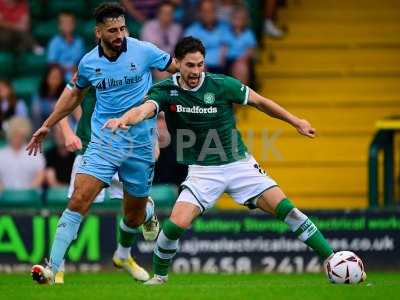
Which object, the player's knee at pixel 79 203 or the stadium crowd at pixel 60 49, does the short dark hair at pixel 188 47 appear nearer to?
the player's knee at pixel 79 203

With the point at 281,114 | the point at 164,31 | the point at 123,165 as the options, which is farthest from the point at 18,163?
the point at 281,114

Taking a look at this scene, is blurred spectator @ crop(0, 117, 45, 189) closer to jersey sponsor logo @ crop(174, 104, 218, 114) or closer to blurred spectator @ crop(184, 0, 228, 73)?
blurred spectator @ crop(184, 0, 228, 73)

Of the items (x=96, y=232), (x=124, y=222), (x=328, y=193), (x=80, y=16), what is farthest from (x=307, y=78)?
(x=124, y=222)

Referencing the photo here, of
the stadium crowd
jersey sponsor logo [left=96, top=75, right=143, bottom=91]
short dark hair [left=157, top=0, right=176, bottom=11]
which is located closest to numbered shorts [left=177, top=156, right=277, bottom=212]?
jersey sponsor logo [left=96, top=75, right=143, bottom=91]

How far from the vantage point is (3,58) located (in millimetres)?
18141

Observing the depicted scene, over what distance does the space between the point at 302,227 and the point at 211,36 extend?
6.64 m

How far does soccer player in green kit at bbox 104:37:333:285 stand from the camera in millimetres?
10664

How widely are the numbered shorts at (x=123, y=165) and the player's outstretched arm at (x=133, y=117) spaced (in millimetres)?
746

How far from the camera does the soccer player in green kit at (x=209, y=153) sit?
10.7 m

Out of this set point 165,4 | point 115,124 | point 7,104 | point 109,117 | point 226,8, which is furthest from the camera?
point 226,8

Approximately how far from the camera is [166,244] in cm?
1075

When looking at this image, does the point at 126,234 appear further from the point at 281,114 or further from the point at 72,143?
the point at 281,114

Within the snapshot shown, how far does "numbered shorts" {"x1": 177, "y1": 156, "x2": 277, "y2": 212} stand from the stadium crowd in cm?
465

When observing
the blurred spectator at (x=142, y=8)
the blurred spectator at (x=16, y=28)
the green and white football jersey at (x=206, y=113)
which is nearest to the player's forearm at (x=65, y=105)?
the green and white football jersey at (x=206, y=113)
